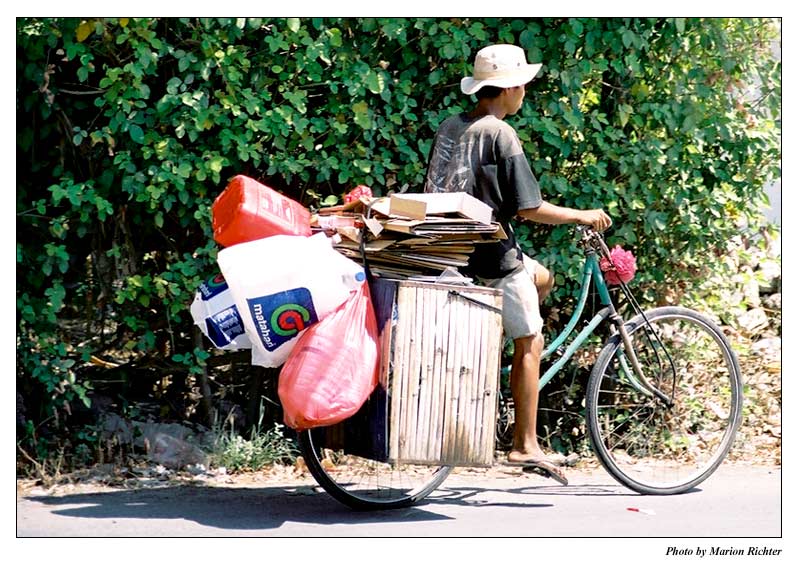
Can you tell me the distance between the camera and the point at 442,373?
492 cm

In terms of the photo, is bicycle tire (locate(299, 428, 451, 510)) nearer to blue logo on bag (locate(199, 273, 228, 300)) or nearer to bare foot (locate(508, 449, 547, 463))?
bare foot (locate(508, 449, 547, 463))

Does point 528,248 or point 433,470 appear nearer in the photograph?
point 433,470

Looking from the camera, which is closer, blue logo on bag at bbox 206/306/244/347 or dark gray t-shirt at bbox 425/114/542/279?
blue logo on bag at bbox 206/306/244/347

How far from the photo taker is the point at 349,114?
591cm

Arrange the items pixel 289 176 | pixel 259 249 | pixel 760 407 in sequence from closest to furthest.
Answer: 1. pixel 259 249
2. pixel 289 176
3. pixel 760 407

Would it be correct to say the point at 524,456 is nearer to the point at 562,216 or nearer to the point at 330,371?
the point at 562,216

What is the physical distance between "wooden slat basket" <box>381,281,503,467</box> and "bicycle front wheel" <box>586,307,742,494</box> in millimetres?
731

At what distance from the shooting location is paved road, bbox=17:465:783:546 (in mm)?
4992

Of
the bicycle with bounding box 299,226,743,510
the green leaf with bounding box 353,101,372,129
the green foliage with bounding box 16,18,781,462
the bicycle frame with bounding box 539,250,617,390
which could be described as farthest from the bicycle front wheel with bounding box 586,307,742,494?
the green leaf with bounding box 353,101,372,129

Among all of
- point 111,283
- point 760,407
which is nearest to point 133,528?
point 111,283

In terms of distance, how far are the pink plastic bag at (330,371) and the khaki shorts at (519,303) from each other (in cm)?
83

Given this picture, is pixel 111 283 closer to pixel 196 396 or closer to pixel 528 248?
pixel 196 396

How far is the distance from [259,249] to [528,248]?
1.95m

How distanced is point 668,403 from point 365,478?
1567 mm
